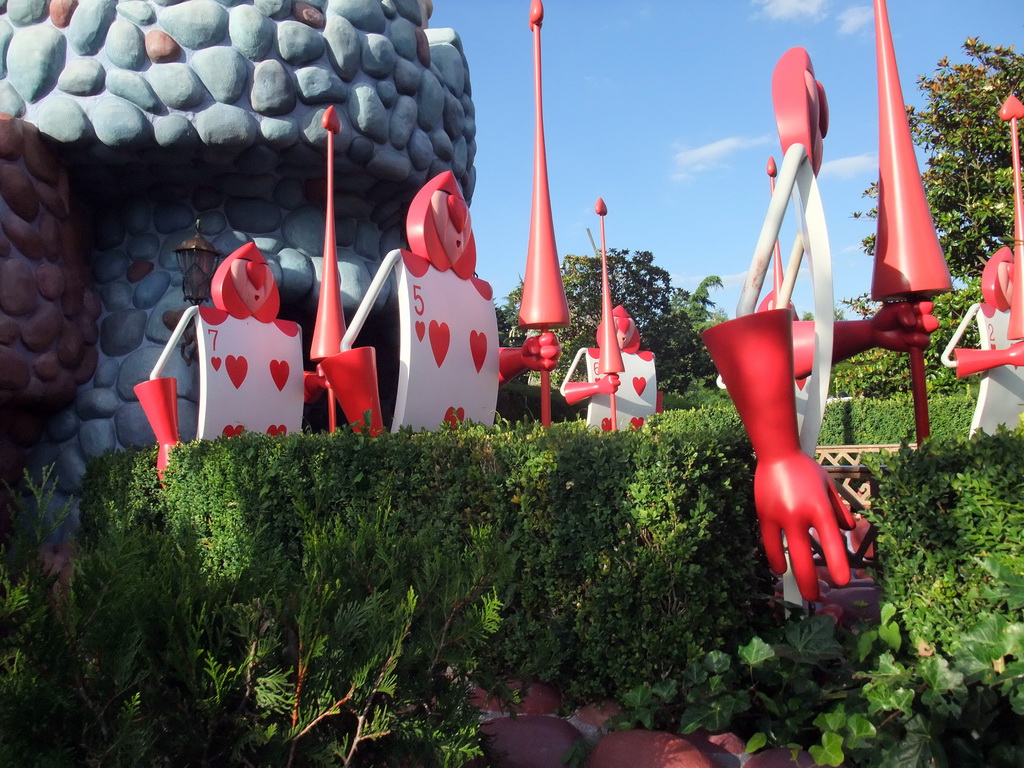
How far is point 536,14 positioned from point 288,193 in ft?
16.5

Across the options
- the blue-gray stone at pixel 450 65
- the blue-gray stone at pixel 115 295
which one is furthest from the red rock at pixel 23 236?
the blue-gray stone at pixel 450 65

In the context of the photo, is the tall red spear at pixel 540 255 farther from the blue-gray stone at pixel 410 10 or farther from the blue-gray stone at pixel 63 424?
the blue-gray stone at pixel 63 424

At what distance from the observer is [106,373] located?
8.16 metres

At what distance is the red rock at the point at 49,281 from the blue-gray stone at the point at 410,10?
4.61m

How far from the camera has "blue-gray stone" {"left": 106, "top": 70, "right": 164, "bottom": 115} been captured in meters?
7.68

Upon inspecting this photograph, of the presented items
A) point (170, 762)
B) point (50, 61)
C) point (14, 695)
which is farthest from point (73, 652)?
point (50, 61)

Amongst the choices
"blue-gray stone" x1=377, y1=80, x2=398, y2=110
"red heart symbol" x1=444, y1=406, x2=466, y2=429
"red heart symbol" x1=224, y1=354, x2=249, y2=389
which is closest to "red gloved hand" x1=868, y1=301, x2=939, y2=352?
"red heart symbol" x1=444, y1=406, x2=466, y2=429

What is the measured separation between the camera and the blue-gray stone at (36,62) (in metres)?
7.72

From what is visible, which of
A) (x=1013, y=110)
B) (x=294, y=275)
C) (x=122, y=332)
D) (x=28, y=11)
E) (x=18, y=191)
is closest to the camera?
(x=1013, y=110)

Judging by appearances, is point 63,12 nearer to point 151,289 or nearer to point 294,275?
point 151,289

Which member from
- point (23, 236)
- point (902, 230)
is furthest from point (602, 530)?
point (23, 236)

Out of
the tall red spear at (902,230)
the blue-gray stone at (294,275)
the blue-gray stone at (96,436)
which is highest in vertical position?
the blue-gray stone at (294,275)

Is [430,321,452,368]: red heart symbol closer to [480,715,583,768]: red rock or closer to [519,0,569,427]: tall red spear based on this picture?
[519,0,569,427]: tall red spear

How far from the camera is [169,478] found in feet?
17.8
